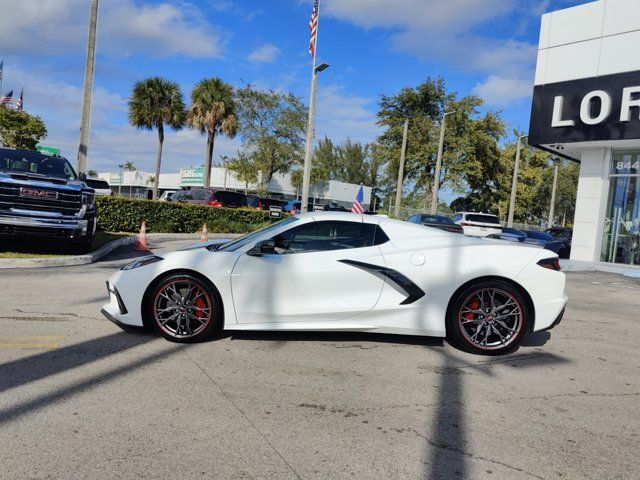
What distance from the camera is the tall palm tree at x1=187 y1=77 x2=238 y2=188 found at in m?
37.8

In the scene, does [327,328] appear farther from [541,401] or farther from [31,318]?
[31,318]

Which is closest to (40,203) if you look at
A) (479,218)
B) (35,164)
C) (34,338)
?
(35,164)

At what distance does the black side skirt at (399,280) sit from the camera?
5277mm

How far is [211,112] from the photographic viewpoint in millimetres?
37719

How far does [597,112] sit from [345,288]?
45.4ft

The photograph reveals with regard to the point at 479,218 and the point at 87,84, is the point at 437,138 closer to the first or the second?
the point at 479,218

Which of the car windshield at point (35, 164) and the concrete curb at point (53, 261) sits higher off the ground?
the car windshield at point (35, 164)

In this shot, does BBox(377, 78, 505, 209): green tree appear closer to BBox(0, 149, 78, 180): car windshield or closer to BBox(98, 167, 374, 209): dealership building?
BBox(98, 167, 374, 209): dealership building

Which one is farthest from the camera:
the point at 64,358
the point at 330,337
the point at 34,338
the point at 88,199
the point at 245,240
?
the point at 88,199

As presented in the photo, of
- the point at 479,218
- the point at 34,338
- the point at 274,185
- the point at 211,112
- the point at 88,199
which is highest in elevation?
the point at 211,112

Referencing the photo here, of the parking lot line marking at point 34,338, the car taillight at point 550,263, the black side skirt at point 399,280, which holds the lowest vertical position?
the parking lot line marking at point 34,338

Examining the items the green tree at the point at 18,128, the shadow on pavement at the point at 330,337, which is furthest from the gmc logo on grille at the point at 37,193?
the green tree at the point at 18,128

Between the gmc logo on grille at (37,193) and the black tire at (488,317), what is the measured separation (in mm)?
8195

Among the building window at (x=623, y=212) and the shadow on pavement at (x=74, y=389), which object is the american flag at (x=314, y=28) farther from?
the shadow on pavement at (x=74, y=389)
